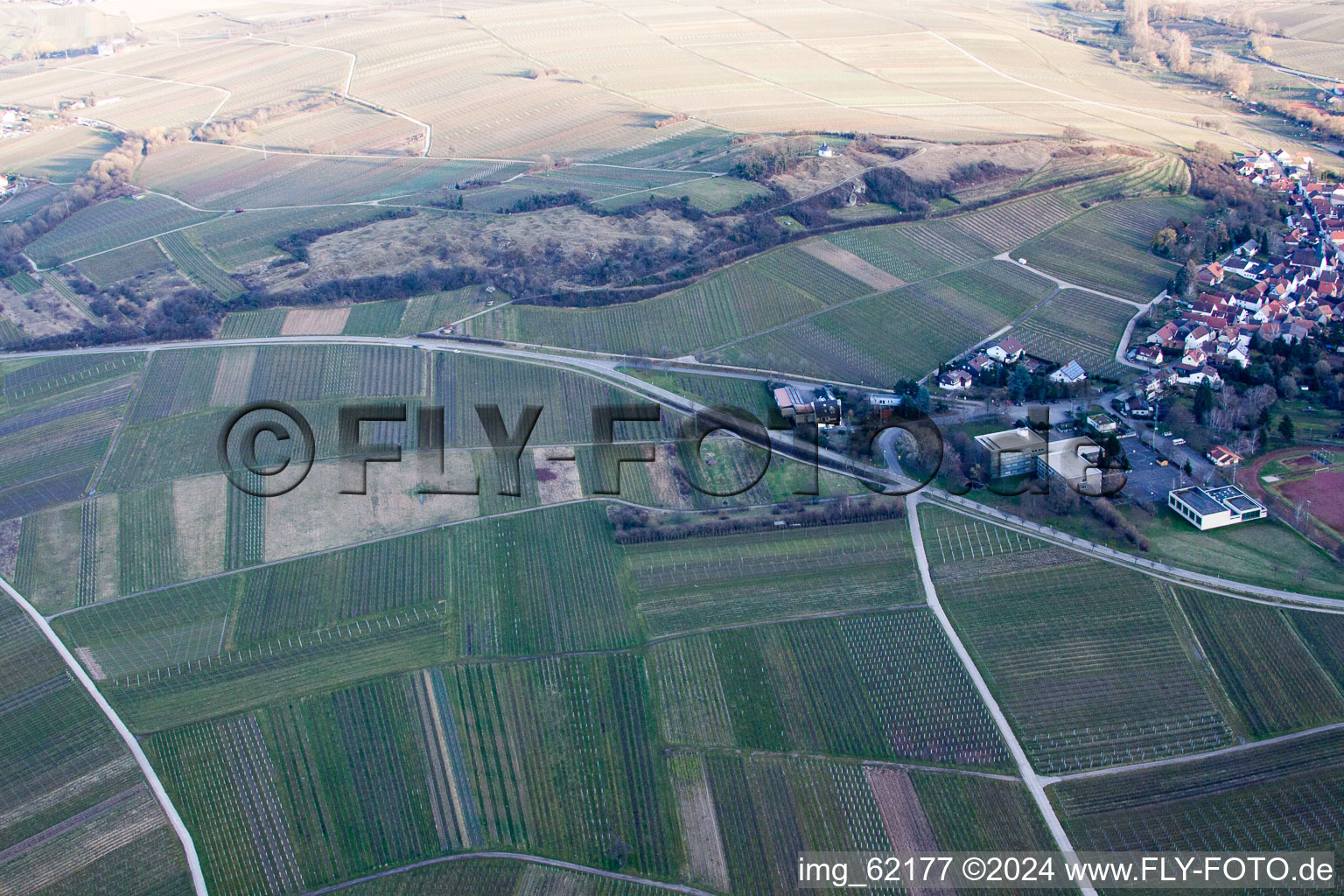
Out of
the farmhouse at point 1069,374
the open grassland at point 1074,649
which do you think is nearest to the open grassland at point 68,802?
the open grassland at point 1074,649

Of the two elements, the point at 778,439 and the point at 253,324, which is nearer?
the point at 778,439

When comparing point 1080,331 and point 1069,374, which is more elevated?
point 1080,331

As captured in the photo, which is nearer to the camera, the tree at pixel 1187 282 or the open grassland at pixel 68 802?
the open grassland at pixel 68 802

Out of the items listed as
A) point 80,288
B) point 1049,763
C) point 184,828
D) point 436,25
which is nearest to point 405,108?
point 436,25

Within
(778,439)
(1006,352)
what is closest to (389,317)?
(778,439)

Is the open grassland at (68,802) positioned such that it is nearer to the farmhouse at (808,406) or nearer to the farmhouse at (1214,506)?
the farmhouse at (808,406)

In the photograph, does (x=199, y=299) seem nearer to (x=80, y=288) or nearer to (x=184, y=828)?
(x=80, y=288)

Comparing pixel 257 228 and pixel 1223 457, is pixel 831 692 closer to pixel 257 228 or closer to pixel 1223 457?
pixel 1223 457
